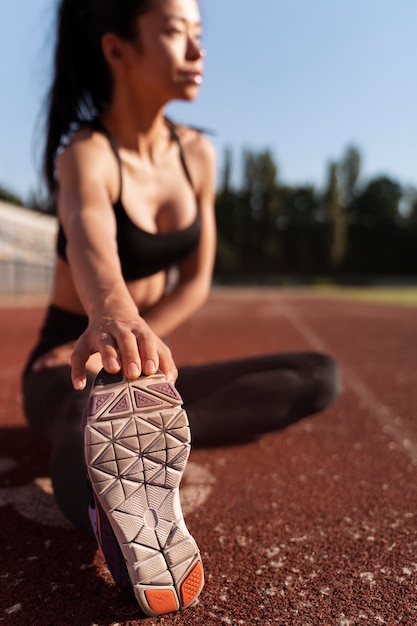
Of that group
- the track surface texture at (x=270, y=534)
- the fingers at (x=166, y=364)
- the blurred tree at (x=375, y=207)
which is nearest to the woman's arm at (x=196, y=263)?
the track surface texture at (x=270, y=534)

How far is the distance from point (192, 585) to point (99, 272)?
0.70 meters

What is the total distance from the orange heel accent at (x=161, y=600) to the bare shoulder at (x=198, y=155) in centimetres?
150

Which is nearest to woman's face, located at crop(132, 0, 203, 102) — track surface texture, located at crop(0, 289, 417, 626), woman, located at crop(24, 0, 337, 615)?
woman, located at crop(24, 0, 337, 615)

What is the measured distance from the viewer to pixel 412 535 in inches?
64.4

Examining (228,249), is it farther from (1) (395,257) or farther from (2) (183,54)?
(2) (183,54)

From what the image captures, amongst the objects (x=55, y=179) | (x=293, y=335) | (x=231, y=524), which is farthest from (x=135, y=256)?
(x=293, y=335)

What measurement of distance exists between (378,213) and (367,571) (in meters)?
64.1

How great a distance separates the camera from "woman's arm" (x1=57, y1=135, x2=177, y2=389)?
114 cm

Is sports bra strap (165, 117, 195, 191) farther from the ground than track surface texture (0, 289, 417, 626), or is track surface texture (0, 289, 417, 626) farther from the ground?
sports bra strap (165, 117, 195, 191)

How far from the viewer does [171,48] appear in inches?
68.2

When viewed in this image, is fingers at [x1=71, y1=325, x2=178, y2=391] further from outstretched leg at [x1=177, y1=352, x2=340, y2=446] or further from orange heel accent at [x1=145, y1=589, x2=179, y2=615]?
outstretched leg at [x1=177, y1=352, x2=340, y2=446]

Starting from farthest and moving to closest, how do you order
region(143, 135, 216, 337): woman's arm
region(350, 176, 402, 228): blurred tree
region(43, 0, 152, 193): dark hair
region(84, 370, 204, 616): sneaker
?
region(350, 176, 402, 228): blurred tree, region(143, 135, 216, 337): woman's arm, region(43, 0, 152, 193): dark hair, region(84, 370, 204, 616): sneaker

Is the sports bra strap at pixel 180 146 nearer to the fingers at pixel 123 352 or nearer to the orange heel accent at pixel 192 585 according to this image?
the fingers at pixel 123 352

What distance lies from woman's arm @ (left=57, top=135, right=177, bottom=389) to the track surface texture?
1.61ft
